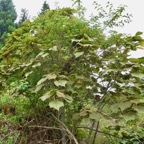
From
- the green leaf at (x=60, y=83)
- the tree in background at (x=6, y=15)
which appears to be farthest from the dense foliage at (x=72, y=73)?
the tree in background at (x=6, y=15)

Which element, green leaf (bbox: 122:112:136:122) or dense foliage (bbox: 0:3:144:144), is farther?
dense foliage (bbox: 0:3:144:144)

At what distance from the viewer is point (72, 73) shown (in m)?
2.18

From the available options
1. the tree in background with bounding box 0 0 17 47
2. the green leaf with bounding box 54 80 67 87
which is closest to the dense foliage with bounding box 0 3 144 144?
the green leaf with bounding box 54 80 67 87

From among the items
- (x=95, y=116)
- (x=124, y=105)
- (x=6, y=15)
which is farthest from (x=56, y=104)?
(x=6, y=15)

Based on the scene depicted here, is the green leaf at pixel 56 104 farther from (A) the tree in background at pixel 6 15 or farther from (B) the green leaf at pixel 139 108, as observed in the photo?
(A) the tree in background at pixel 6 15

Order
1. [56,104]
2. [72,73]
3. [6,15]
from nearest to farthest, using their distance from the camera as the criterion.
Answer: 1. [56,104]
2. [72,73]
3. [6,15]

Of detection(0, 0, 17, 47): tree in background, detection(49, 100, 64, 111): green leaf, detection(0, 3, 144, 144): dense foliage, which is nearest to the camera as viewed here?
detection(49, 100, 64, 111): green leaf

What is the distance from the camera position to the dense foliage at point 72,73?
1.90 meters

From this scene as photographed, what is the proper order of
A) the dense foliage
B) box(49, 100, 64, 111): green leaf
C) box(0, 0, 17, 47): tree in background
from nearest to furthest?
box(49, 100, 64, 111): green leaf, the dense foliage, box(0, 0, 17, 47): tree in background

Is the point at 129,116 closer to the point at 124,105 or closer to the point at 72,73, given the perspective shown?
the point at 124,105

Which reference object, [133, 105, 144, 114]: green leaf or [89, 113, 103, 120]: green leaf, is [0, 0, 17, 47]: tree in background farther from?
[133, 105, 144, 114]: green leaf

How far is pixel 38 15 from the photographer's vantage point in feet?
8.59

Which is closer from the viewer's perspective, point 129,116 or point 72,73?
point 129,116

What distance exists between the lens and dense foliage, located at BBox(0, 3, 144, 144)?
1.90m
